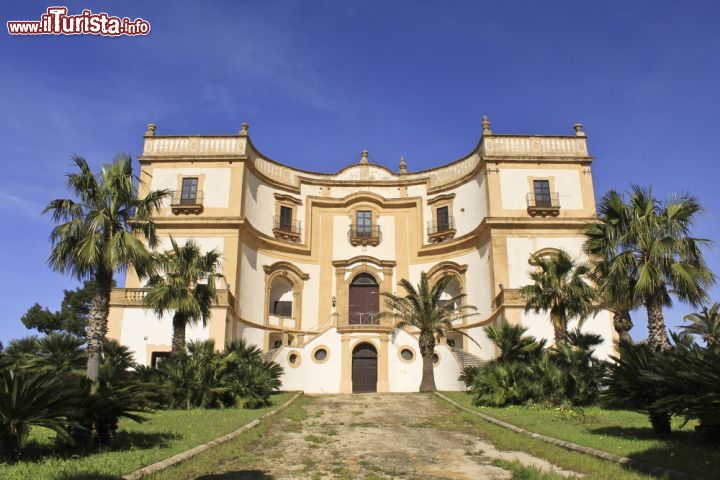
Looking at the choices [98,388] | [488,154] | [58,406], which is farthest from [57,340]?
[488,154]

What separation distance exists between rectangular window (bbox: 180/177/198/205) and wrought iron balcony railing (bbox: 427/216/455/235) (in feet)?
42.5

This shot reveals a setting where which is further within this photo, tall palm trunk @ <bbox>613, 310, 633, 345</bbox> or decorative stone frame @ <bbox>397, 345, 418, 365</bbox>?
decorative stone frame @ <bbox>397, 345, 418, 365</bbox>

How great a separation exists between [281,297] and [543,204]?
14762mm

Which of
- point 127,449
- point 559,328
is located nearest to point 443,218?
point 559,328

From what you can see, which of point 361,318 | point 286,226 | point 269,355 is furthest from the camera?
point 286,226

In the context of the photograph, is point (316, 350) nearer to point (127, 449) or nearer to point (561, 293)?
point (561, 293)

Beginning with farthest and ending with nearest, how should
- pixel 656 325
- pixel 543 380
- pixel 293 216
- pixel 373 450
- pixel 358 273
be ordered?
pixel 293 216, pixel 358 273, pixel 543 380, pixel 656 325, pixel 373 450

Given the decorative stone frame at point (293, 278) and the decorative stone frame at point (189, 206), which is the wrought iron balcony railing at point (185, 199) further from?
the decorative stone frame at point (293, 278)

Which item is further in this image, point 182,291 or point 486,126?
point 486,126

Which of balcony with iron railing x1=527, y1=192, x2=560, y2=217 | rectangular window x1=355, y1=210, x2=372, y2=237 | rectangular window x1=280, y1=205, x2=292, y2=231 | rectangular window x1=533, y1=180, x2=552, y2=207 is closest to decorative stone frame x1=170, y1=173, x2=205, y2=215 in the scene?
rectangular window x1=280, y1=205, x2=292, y2=231

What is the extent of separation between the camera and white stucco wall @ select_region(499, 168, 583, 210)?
30547 mm

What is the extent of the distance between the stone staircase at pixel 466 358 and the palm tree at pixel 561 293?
594 cm

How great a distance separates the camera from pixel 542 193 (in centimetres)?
3089

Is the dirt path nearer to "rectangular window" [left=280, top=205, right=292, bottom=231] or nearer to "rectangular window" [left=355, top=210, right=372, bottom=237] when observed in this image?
"rectangular window" [left=280, top=205, right=292, bottom=231]
